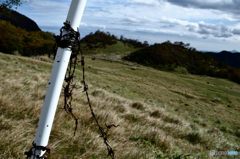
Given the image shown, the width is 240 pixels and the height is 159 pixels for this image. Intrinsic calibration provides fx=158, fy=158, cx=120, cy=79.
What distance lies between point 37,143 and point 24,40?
4031 cm

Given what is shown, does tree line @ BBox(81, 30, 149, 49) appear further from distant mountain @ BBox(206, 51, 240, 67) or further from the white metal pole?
distant mountain @ BBox(206, 51, 240, 67)

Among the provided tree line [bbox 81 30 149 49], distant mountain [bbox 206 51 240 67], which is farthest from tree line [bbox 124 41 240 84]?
distant mountain [bbox 206 51 240 67]

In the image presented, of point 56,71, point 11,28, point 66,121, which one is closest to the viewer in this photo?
point 56,71

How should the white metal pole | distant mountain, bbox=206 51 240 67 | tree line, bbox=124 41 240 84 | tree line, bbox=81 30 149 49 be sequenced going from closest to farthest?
1. the white metal pole
2. tree line, bbox=124 41 240 84
3. tree line, bbox=81 30 149 49
4. distant mountain, bbox=206 51 240 67

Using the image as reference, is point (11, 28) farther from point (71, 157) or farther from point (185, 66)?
point (185, 66)

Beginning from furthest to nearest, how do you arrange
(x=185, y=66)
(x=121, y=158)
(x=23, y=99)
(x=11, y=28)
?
(x=185, y=66) < (x=11, y=28) < (x=23, y=99) < (x=121, y=158)

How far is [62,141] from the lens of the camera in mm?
2777

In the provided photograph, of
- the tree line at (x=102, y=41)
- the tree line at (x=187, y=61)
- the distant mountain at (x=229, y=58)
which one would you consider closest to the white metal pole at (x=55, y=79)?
the tree line at (x=187, y=61)

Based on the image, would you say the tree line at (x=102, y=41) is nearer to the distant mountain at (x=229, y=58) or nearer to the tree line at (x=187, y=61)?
the tree line at (x=187, y=61)

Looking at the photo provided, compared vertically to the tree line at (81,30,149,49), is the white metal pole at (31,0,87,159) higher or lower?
lower

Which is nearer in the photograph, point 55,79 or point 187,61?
point 55,79

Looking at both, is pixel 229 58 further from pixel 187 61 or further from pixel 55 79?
pixel 55 79

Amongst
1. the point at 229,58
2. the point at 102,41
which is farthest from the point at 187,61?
the point at 229,58

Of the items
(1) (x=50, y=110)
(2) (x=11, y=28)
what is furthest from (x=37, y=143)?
(2) (x=11, y=28)
